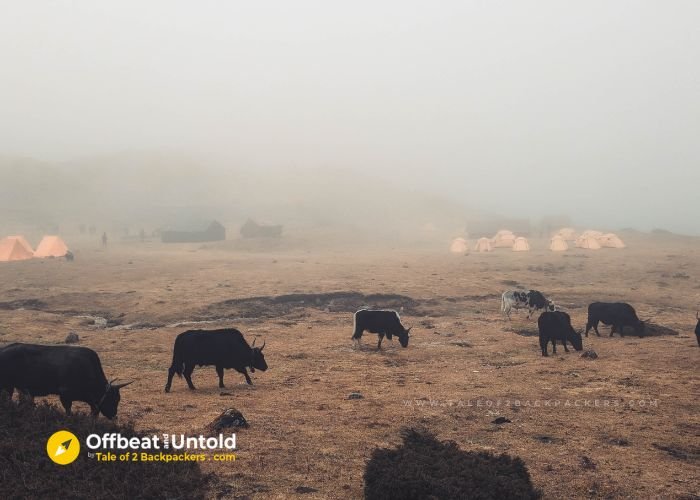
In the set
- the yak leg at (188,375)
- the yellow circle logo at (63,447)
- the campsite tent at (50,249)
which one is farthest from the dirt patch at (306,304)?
the campsite tent at (50,249)

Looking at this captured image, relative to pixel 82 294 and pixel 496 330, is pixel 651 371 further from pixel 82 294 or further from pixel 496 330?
pixel 82 294

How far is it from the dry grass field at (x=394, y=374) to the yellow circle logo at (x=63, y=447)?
6.47 feet

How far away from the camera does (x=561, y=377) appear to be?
43.0 feet

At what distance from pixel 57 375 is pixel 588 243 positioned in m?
57.5

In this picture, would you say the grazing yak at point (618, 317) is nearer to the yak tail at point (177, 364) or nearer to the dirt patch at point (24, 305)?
the yak tail at point (177, 364)

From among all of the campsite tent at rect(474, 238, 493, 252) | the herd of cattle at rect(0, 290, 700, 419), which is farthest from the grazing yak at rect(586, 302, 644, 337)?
the campsite tent at rect(474, 238, 493, 252)

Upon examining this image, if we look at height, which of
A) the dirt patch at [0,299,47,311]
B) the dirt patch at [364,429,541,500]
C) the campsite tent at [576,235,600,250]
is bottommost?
the dirt patch at [0,299,47,311]

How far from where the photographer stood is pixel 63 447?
6676 millimetres

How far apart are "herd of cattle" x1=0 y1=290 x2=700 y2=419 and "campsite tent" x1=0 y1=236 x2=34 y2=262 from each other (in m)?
39.2

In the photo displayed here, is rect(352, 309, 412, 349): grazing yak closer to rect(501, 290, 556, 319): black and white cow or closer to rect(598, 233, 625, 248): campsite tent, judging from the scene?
rect(501, 290, 556, 319): black and white cow

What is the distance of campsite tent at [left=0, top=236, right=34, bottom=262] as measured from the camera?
42.8m

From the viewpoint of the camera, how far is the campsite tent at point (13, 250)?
140ft

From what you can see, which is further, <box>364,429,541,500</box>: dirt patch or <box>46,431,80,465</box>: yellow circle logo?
<box>46,431,80,465</box>: yellow circle logo

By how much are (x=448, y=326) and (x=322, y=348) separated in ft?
21.3
